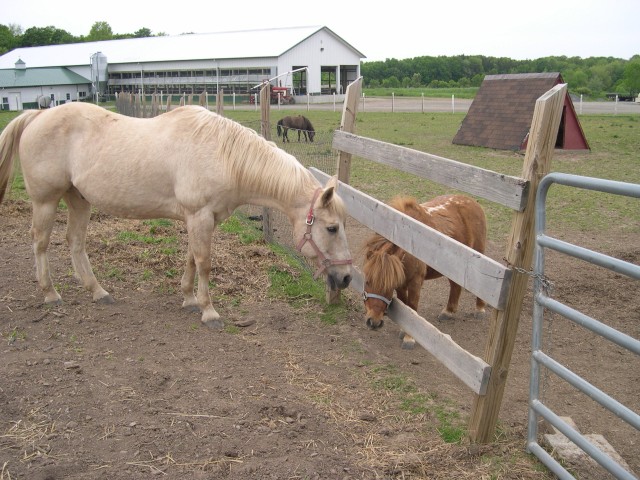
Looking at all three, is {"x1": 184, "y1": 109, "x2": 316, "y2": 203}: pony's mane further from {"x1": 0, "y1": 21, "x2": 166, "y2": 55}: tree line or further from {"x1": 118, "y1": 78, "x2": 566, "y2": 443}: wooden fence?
{"x1": 0, "y1": 21, "x2": 166, "y2": 55}: tree line

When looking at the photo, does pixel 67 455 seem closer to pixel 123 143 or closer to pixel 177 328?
pixel 177 328

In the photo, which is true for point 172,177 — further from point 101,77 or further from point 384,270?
point 101,77

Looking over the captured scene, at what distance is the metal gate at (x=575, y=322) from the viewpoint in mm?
2254

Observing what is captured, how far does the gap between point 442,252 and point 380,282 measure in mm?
983

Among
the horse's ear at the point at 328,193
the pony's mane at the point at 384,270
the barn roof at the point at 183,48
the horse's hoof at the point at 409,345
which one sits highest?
the barn roof at the point at 183,48

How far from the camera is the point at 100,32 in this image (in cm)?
9562

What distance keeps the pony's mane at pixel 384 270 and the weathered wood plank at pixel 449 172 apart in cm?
66

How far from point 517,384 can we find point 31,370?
345 centimetres

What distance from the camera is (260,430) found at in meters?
3.27

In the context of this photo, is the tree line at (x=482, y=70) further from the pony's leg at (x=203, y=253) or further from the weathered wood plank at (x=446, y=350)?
the weathered wood plank at (x=446, y=350)

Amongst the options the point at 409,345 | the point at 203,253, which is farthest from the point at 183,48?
the point at 409,345

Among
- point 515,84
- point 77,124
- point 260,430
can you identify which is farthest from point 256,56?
point 260,430

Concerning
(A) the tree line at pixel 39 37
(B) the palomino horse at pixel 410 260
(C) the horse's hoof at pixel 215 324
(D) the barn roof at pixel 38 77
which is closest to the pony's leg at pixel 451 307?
(B) the palomino horse at pixel 410 260

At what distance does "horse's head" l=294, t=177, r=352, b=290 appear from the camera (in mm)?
4402
